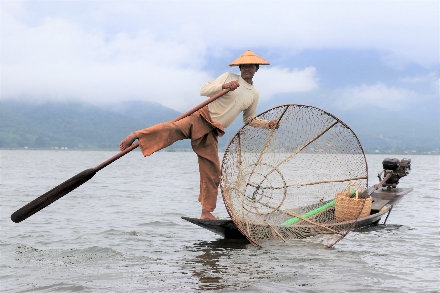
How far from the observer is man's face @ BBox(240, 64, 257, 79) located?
23.3ft

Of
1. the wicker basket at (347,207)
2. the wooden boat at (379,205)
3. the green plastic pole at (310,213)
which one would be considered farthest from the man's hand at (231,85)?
the wicker basket at (347,207)

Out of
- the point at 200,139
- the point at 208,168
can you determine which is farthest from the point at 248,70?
the point at 208,168

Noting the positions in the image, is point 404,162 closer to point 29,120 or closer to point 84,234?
point 84,234

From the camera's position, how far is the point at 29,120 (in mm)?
194375

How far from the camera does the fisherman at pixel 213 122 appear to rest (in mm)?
6769

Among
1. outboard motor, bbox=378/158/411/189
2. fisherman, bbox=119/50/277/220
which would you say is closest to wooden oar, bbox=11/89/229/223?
fisherman, bbox=119/50/277/220

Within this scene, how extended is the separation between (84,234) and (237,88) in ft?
12.2

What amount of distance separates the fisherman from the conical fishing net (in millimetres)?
193

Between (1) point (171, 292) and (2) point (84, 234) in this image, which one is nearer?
(1) point (171, 292)

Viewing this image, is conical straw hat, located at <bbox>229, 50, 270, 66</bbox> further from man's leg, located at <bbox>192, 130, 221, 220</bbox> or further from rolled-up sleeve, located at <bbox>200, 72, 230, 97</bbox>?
man's leg, located at <bbox>192, 130, 221, 220</bbox>

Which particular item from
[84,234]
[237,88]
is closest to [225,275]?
[237,88]

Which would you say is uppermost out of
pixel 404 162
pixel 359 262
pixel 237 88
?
pixel 237 88

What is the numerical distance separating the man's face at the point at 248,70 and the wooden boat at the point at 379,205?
1.79 meters

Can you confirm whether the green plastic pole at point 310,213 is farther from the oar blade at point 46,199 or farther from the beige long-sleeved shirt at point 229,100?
the oar blade at point 46,199
